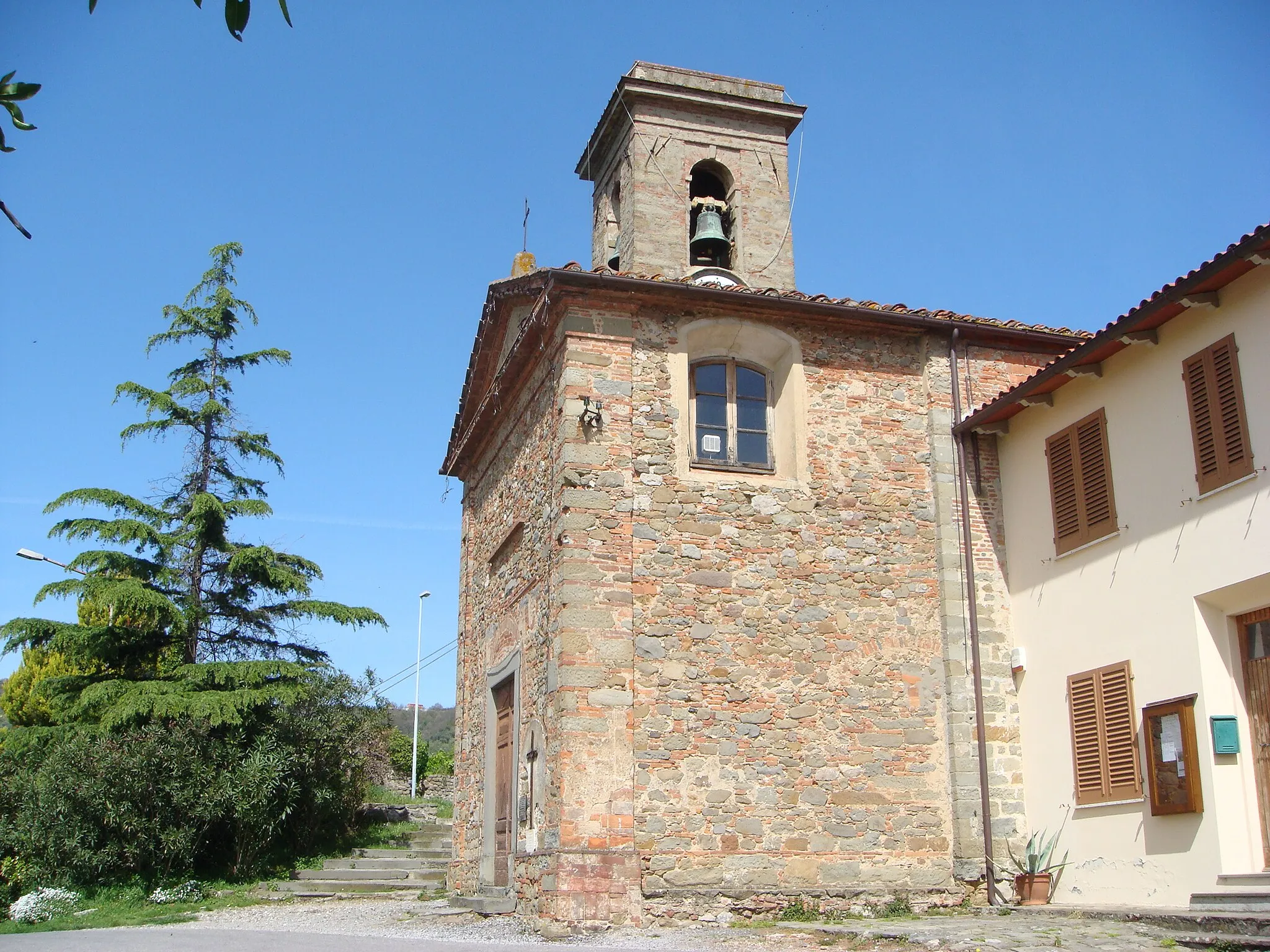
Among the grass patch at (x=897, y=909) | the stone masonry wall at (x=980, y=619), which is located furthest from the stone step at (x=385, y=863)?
the stone masonry wall at (x=980, y=619)

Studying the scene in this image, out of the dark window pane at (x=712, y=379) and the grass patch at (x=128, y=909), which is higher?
the dark window pane at (x=712, y=379)

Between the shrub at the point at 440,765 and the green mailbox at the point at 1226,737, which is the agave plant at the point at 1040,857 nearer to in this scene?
the green mailbox at the point at 1226,737

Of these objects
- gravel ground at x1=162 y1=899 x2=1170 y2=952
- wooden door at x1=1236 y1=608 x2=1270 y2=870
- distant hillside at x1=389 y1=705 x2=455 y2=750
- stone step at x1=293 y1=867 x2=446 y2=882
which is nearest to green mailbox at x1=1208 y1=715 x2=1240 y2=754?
wooden door at x1=1236 y1=608 x2=1270 y2=870

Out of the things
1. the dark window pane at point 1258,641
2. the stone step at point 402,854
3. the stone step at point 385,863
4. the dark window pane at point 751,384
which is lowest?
the stone step at point 385,863

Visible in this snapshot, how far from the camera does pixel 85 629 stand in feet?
59.4

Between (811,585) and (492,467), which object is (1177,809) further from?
(492,467)

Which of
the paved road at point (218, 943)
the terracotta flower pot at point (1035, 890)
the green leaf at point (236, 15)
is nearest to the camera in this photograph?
the green leaf at point (236, 15)

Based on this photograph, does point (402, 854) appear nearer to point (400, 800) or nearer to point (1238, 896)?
point (400, 800)

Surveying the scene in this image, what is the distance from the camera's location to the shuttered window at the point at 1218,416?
29.9 ft

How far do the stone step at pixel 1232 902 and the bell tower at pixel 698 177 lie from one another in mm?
9189

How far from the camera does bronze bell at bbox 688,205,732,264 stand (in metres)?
14.9

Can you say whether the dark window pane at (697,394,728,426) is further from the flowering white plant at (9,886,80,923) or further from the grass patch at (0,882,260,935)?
the flowering white plant at (9,886,80,923)

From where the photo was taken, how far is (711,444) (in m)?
11.9

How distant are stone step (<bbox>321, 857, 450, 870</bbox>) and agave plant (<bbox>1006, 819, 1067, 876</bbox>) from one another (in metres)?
9.61
